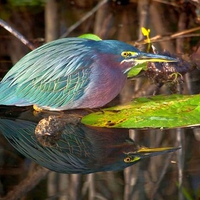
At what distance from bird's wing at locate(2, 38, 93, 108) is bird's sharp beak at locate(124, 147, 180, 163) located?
27.4 inches

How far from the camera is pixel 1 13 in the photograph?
7309mm

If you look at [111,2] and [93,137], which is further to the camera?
[111,2]

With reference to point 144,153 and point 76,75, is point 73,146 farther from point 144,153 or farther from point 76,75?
point 76,75

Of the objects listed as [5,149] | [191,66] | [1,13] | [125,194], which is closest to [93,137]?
[5,149]

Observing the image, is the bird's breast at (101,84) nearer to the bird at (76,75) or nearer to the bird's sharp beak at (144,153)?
the bird at (76,75)

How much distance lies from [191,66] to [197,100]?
112cm

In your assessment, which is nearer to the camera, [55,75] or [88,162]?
[88,162]

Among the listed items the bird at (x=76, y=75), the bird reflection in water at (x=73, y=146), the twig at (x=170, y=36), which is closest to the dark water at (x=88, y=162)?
the bird reflection in water at (x=73, y=146)

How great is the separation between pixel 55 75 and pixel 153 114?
676mm

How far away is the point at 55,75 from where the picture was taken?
423 centimetres

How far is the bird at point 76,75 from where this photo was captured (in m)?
4.19

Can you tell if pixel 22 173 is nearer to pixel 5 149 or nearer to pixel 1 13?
pixel 5 149

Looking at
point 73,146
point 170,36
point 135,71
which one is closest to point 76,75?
point 73,146

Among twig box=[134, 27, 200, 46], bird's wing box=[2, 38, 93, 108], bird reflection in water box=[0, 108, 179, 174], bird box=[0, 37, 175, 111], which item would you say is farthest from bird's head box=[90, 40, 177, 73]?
twig box=[134, 27, 200, 46]
